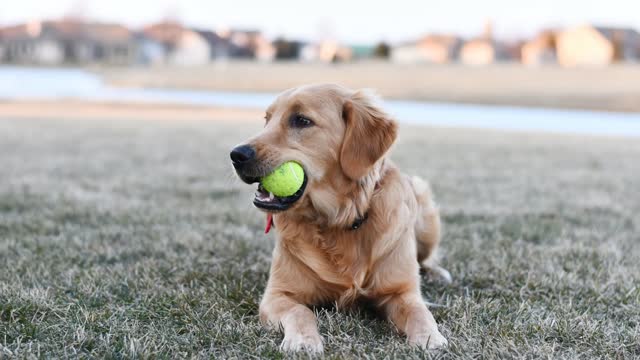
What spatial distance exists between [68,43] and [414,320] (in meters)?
67.6

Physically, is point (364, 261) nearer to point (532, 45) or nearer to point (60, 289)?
point (60, 289)

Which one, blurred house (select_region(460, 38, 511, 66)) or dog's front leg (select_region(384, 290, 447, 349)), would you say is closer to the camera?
dog's front leg (select_region(384, 290, 447, 349))

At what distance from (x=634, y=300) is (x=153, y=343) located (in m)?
2.42

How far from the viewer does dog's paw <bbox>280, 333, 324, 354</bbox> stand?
260cm

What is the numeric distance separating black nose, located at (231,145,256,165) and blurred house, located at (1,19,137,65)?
62.3 m

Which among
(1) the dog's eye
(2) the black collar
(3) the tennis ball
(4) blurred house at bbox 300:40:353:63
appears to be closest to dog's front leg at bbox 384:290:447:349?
(2) the black collar

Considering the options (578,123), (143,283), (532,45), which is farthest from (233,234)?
(532,45)

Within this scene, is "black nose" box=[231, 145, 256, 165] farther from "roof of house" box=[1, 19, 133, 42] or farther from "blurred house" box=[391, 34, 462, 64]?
"roof of house" box=[1, 19, 133, 42]

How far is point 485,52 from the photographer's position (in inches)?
1635

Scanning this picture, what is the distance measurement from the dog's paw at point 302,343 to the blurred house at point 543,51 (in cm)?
3781

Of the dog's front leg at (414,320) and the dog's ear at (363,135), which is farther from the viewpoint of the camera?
the dog's ear at (363,135)

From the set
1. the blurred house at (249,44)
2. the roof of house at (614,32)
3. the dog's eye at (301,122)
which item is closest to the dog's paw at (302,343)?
the dog's eye at (301,122)

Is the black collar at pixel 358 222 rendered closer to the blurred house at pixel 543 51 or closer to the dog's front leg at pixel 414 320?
the dog's front leg at pixel 414 320

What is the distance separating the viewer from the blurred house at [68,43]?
209 feet
